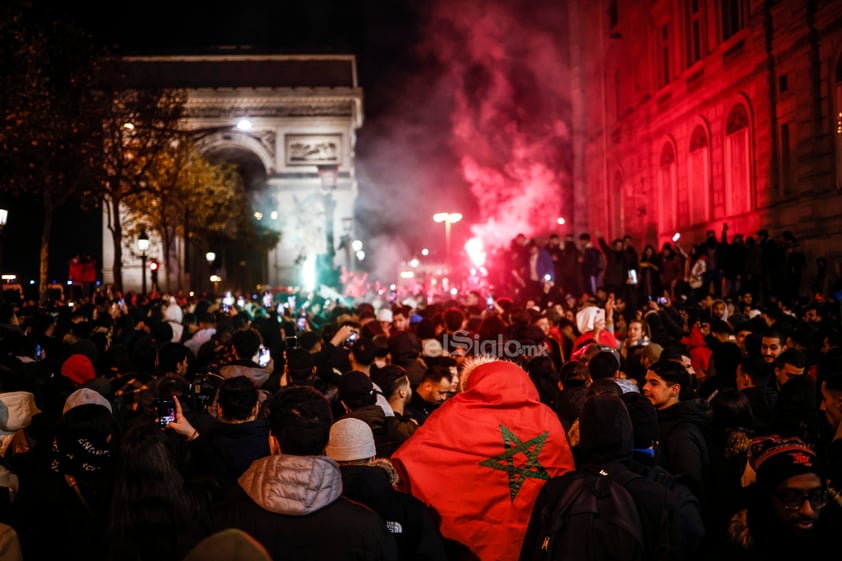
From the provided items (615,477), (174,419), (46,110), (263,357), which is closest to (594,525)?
(615,477)

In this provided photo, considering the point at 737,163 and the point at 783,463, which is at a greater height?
the point at 737,163

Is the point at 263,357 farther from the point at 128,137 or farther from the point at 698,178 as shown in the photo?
the point at 128,137

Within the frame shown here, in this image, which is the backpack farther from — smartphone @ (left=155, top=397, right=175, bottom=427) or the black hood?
smartphone @ (left=155, top=397, right=175, bottom=427)

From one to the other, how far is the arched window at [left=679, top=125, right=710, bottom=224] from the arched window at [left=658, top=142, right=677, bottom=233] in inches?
45.9

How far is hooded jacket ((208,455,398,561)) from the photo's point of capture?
3.21 metres

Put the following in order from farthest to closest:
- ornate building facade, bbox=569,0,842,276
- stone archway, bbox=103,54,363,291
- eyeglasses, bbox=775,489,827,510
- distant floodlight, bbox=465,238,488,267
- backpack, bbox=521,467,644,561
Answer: stone archway, bbox=103,54,363,291 → distant floodlight, bbox=465,238,488,267 → ornate building facade, bbox=569,0,842,276 → backpack, bbox=521,467,644,561 → eyeglasses, bbox=775,489,827,510

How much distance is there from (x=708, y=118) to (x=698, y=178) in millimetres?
1899

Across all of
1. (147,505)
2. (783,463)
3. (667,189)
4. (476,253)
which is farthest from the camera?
(667,189)

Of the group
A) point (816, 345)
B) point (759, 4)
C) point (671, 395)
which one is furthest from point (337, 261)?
point (671, 395)

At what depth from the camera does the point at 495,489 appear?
4.25m

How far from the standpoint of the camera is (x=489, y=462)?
167 inches

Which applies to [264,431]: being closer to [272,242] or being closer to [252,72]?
[272,242]

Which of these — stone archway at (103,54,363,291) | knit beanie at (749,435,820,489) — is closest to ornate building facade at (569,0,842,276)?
knit beanie at (749,435,820,489)

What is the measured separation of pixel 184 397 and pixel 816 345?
298 inches
